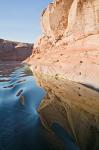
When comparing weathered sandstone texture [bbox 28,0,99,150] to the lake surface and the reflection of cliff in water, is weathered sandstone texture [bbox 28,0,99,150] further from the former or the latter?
the lake surface

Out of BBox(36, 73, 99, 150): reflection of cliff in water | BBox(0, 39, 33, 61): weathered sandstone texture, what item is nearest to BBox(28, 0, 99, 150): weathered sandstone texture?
BBox(36, 73, 99, 150): reflection of cliff in water

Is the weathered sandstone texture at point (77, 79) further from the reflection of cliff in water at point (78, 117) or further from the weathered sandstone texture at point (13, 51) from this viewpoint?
the weathered sandstone texture at point (13, 51)

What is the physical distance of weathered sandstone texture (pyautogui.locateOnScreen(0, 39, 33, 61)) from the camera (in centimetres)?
9556

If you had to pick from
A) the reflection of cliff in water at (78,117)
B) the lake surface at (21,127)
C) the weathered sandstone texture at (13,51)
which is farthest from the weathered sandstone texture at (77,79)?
the weathered sandstone texture at (13,51)

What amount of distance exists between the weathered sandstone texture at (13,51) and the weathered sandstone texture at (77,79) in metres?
52.5

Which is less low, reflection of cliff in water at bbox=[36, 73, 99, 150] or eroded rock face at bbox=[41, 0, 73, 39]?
eroded rock face at bbox=[41, 0, 73, 39]

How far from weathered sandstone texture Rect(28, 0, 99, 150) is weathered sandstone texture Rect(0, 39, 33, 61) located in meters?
52.5

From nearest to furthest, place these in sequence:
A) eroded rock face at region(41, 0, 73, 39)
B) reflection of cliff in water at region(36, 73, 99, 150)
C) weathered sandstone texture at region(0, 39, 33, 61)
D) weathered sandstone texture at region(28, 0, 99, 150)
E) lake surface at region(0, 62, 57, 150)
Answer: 1. lake surface at region(0, 62, 57, 150)
2. reflection of cliff in water at region(36, 73, 99, 150)
3. weathered sandstone texture at region(28, 0, 99, 150)
4. eroded rock face at region(41, 0, 73, 39)
5. weathered sandstone texture at region(0, 39, 33, 61)

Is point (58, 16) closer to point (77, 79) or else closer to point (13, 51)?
point (77, 79)

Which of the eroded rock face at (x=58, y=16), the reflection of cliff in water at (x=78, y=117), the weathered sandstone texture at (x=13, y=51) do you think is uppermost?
the eroded rock face at (x=58, y=16)

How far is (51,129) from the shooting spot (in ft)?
24.2

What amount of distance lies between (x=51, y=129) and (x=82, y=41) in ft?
67.0

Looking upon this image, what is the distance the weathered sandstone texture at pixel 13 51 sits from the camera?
9556 cm

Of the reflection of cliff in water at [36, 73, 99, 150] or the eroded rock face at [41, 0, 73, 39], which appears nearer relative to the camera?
the reflection of cliff in water at [36, 73, 99, 150]
